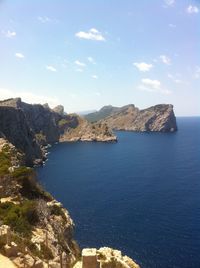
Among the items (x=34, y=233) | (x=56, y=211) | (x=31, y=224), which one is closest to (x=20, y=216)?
(x=31, y=224)

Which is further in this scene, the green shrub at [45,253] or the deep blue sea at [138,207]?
the deep blue sea at [138,207]

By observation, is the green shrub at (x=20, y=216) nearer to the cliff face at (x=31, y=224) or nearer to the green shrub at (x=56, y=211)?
the cliff face at (x=31, y=224)

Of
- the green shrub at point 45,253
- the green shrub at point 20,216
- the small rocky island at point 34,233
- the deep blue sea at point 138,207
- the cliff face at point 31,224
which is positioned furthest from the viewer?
the deep blue sea at point 138,207

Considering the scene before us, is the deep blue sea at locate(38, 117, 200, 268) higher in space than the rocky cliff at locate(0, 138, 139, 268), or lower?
lower

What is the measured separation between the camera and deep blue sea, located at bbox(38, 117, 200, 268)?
278 feet

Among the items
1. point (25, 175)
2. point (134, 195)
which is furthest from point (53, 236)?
point (134, 195)

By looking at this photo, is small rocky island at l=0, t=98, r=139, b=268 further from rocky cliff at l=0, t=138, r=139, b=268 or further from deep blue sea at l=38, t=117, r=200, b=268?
deep blue sea at l=38, t=117, r=200, b=268

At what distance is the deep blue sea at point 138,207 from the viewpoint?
8481 cm

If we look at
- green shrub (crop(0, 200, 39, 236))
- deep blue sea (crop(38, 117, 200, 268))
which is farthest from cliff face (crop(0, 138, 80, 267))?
deep blue sea (crop(38, 117, 200, 268))

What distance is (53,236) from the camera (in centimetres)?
5244

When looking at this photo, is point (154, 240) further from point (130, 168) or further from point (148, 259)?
point (130, 168)

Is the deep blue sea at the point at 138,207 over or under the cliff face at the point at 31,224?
under

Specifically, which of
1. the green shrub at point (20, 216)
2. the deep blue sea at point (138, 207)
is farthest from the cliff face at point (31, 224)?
the deep blue sea at point (138, 207)

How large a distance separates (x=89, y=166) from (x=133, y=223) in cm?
9501
